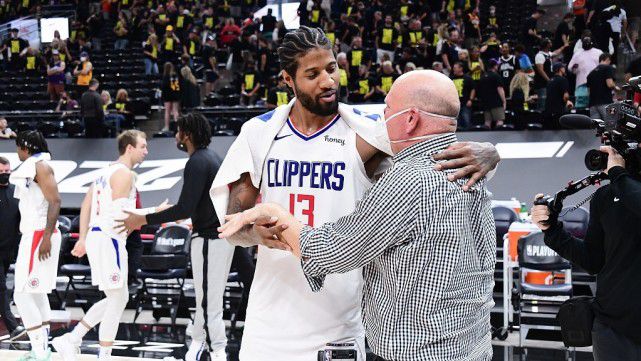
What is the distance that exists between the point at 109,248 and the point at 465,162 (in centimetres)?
540

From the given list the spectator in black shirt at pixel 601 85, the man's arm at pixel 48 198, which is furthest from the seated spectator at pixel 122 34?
the man's arm at pixel 48 198

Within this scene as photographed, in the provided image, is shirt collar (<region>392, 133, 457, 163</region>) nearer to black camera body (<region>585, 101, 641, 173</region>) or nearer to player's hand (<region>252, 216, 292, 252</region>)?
player's hand (<region>252, 216, 292, 252</region>)

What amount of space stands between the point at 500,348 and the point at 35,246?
4.34m

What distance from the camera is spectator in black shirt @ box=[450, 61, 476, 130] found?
44.8 ft

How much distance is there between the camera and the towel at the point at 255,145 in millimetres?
3227

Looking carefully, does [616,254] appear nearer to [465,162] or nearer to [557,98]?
[465,162]

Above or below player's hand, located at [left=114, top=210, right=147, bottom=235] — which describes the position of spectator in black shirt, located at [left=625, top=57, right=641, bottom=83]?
above

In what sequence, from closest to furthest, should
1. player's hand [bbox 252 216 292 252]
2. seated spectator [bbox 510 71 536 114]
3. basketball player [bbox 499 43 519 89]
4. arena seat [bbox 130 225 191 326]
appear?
player's hand [bbox 252 216 292 252] → arena seat [bbox 130 225 191 326] → seated spectator [bbox 510 71 536 114] → basketball player [bbox 499 43 519 89]

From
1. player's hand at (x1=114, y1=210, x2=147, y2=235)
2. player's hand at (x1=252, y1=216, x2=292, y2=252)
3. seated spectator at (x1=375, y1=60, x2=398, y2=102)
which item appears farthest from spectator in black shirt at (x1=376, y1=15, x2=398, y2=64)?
player's hand at (x1=252, y1=216, x2=292, y2=252)

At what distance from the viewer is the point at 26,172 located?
7754mm

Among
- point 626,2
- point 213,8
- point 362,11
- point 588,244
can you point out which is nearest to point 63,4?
point 213,8

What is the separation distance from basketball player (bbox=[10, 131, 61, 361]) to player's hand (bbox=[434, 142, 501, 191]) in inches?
229

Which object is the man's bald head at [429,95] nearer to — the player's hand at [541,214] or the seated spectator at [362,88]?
the player's hand at [541,214]

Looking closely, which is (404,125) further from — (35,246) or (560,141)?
(560,141)
